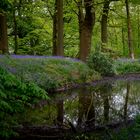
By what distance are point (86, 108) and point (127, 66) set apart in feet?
45.8

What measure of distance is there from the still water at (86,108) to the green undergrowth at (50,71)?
85cm

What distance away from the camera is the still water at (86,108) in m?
8.93

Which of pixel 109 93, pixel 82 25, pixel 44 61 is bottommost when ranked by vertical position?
pixel 109 93

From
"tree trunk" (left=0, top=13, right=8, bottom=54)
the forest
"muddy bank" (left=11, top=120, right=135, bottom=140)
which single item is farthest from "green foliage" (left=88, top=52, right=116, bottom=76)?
"muddy bank" (left=11, top=120, right=135, bottom=140)

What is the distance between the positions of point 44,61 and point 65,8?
1310cm

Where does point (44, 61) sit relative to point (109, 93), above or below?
above

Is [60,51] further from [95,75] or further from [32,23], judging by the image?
[32,23]

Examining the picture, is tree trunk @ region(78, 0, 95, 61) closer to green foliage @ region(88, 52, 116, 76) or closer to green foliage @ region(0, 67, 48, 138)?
green foliage @ region(88, 52, 116, 76)

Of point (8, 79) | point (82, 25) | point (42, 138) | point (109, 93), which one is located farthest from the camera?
point (82, 25)

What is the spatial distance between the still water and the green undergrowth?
0.85 meters

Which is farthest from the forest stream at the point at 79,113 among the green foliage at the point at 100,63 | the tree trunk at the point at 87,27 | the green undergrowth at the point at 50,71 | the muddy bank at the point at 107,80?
the tree trunk at the point at 87,27

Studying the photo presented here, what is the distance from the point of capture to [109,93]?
14258 mm

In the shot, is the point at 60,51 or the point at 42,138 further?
the point at 60,51

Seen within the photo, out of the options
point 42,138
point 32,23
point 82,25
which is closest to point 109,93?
point 42,138
